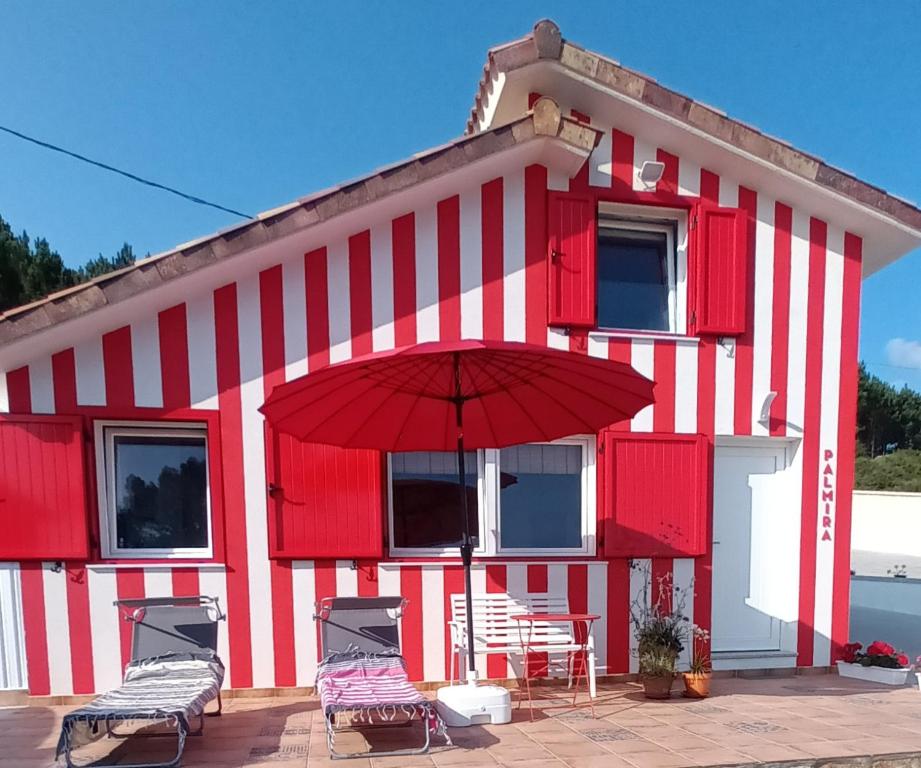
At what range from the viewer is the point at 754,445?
15.4ft

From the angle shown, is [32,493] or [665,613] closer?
[32,493]

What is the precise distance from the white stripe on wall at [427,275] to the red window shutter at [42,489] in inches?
101

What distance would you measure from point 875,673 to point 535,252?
4436 mm

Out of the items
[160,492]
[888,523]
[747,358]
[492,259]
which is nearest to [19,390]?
[160,492]

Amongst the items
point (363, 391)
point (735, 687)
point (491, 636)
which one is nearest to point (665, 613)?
point (735, 687)

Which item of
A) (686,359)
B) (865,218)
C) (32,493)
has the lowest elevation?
(32,493)

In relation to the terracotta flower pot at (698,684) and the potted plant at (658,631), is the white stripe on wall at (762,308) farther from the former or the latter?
the terracotta flower pot at (698,684)

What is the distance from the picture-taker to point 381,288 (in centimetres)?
414

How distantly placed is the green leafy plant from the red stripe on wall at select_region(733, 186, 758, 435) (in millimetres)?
1436

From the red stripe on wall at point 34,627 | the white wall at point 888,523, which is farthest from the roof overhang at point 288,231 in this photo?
the white wall at point 888,523

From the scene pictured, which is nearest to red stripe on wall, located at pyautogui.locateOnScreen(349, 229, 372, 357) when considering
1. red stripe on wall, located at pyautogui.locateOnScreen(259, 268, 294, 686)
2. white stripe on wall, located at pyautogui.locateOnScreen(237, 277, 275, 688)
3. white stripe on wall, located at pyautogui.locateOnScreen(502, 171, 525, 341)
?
red stripe on wall, located at pyautogui.locateOnScreen(259, 268, 294, 686)

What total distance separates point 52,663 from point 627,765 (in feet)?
12.8

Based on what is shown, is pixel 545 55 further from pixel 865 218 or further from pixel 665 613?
pixel 665 613

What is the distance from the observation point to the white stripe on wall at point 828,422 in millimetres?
4594
